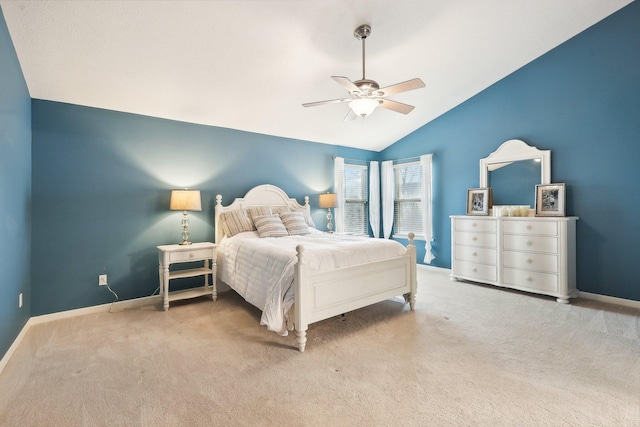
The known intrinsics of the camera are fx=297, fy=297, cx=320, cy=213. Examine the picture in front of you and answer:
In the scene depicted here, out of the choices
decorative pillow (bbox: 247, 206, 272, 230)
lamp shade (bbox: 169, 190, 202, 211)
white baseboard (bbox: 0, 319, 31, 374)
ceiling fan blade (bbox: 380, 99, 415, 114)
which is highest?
ceiling fan blade (bbox: 380, 99, 415, 114)

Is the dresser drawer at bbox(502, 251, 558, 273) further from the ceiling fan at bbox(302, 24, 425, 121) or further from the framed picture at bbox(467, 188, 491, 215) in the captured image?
the ceiling fan at bbox(302, 24, 425, 121)

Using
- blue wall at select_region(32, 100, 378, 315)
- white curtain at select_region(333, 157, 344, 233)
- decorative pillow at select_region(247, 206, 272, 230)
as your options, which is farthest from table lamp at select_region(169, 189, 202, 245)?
white curtain at select_region(333, 157, 344, 233)

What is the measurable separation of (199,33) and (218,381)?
287cm

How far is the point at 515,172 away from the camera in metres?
4.24

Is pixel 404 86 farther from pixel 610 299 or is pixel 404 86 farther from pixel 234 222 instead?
pixel 610 299

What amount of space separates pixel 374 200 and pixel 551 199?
2.87 metres

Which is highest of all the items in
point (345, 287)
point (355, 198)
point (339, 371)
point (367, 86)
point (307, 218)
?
point (367, 86)

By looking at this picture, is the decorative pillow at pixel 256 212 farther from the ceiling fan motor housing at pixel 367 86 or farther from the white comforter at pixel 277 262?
the ceiling fan motor housing at pixel 367 86

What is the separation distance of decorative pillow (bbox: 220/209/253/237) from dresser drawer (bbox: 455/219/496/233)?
3.09 m

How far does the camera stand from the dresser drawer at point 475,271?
4.14m

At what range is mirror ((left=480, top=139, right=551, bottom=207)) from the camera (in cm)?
401

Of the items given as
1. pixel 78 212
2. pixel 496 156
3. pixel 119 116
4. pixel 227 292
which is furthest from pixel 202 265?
pixel 496 156

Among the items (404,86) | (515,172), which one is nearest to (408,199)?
(515,172)

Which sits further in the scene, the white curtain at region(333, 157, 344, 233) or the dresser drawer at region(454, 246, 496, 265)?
the white curtain at region(333, 157, 344, 233)
